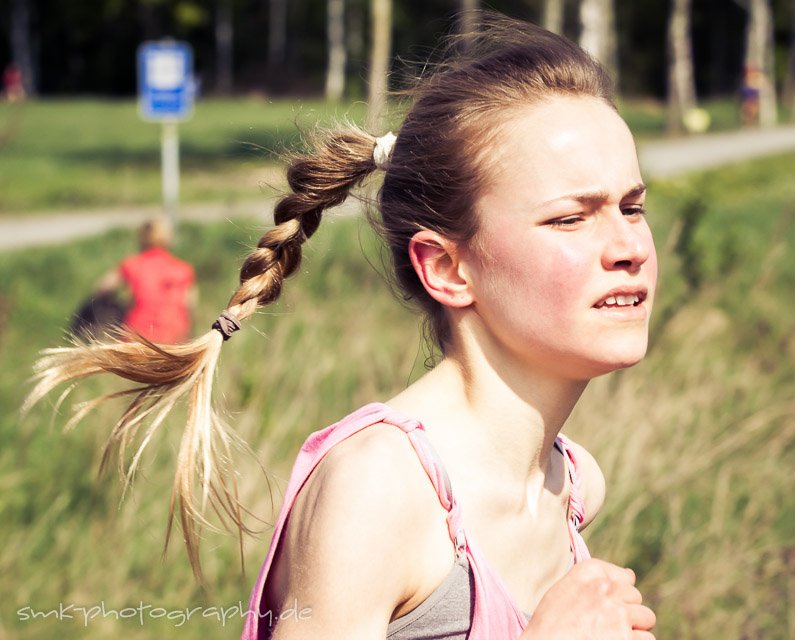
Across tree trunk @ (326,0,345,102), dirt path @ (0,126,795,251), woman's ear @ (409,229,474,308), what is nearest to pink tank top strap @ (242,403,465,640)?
woman's ear @ (409,229,474,308)

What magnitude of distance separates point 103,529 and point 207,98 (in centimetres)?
4992

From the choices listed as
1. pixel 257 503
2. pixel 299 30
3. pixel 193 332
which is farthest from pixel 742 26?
pixel 257 503

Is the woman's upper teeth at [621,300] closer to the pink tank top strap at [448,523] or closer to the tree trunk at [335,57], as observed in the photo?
the pink tank top strap at [448,523]

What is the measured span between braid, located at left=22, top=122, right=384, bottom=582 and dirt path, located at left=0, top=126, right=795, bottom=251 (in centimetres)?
550

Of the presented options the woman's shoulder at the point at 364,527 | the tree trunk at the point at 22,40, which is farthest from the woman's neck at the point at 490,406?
the tree trunk at the point at 22,40

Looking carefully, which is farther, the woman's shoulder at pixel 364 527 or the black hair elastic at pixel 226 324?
the black hair elastic at pixel 226 324

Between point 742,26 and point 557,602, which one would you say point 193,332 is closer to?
point 557,602

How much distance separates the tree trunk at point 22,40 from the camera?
4938cm

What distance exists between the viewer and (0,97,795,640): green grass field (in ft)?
12.0

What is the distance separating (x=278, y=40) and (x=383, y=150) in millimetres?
56295

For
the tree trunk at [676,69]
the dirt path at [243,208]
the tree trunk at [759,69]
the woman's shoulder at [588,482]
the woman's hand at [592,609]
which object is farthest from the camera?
the tree trunk at [759,69]

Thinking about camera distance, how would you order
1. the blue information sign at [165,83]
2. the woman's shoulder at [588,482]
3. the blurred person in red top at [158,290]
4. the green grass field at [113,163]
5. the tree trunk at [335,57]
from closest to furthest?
the woman's shoulder at [588,482], the blurred person in red top at [158,290], the blue information sign at [165,83], the green grass field at [113,163], the tree trunk at [335,57]

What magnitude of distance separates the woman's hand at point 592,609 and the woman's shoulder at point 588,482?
1.33ft

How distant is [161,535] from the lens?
4.09 meters
